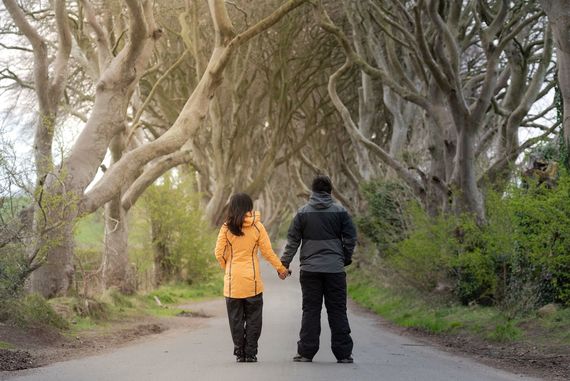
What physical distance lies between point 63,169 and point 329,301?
541 cm

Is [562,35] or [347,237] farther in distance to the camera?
[562,35]

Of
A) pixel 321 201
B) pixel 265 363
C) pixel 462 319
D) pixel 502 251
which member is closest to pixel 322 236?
pixel 321 201

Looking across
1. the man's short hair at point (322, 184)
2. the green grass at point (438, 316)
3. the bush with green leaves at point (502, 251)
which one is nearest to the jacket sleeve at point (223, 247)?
the man's short hair at point (322, 184)

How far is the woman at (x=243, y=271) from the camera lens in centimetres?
914

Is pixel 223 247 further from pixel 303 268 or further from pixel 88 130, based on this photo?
pixel 88 130

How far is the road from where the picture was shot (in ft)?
25.5

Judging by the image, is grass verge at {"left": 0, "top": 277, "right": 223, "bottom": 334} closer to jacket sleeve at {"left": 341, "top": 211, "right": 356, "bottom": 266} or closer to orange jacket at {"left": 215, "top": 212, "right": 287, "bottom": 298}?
orange jacket at {"left": 215, "top": 212, "right": 287, "bottom": 298}

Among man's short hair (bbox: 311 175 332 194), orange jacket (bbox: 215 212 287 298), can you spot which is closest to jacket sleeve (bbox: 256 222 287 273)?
orange jacket (bbox: 215 212 287 298)

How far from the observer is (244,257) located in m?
9.20

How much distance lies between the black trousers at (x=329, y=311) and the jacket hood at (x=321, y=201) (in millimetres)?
Answer: 740

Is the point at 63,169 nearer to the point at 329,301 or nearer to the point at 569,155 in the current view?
the point at 329,301

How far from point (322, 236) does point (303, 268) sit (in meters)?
0.40

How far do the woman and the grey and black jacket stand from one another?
291mm

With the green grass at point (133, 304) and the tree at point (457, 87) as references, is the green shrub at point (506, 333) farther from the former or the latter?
the green grass at point (133, 304)
